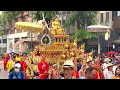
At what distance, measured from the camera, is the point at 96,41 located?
323 inches

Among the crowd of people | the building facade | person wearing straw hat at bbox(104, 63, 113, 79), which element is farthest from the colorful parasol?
person wearing straw hat at bbox(104, 63, 113, 79)

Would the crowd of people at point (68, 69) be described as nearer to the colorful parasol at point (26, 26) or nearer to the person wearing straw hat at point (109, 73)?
the person wearing straw hat at point (109, 73)

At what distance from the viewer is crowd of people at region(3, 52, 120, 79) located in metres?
4.93

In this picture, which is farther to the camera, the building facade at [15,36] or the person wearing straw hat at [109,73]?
the building facade at [15,36]

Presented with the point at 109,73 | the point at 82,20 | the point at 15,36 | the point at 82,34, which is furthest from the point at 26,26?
the point at 109,73

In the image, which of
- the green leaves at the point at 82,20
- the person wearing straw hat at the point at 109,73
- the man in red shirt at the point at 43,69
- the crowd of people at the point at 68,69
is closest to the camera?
the crowd of people at the point at 68,69

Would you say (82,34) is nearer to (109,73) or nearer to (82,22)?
(82,22)

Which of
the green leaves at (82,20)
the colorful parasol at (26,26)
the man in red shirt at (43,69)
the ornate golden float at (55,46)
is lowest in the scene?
the man in red shirt at (43,69)

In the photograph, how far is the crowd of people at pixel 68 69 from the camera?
493cm

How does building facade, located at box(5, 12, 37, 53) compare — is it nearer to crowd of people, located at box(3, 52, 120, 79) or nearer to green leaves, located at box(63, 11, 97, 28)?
crowd of people, located at box(3, 52, 120, 79)

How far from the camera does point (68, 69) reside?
16.0 feet

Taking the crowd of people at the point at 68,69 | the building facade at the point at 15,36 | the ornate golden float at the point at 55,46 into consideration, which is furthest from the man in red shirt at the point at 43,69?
the ornate golden float at the point at 55,46
